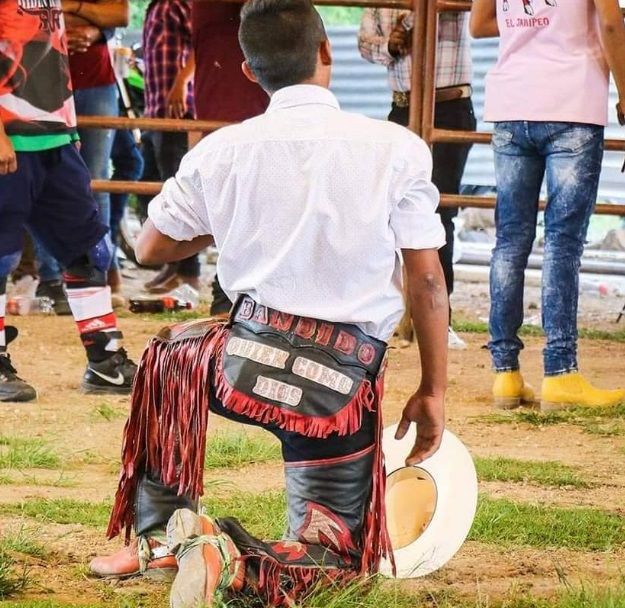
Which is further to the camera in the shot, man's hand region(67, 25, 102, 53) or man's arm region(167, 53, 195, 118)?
man's arm region(167, 53, 195, 118)

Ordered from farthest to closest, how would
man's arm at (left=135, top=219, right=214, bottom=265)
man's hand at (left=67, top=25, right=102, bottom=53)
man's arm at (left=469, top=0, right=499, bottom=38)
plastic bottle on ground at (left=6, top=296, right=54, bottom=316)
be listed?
plastic bottle on ground at (left=6, top=296, right=54, bottom=316) → man's hand at (left=67, top=25, right=102, bottom=53) → man's arm at (left=469, top=0, right=499, bottom=38) → man's arm at (left=135, top=219, right=214, bottom=265)

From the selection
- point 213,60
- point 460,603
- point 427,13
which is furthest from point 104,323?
point 460,603

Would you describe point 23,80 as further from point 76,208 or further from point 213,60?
point 213,60

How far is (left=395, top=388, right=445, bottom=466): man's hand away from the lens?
103 inches

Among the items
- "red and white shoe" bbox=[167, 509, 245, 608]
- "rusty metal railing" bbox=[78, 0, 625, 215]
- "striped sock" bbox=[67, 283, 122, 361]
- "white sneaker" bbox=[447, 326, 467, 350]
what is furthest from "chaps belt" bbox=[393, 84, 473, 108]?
"red and white shoe" bbox=[167, 509, 245, 608]

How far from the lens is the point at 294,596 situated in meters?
2.48

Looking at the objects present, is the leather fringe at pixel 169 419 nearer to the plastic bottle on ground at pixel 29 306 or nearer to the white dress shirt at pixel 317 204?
the white dress shirt at pixel 317 204

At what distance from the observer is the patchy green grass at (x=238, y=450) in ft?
12.7

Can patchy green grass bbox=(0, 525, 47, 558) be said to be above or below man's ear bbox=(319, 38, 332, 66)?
below

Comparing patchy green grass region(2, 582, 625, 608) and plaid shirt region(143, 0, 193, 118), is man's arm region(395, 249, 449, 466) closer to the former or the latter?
patchy green grass region(2, 582, 625, 608)

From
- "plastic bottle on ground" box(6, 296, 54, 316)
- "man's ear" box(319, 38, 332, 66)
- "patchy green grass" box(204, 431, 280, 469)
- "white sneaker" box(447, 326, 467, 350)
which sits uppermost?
"man's ear" box(319, 38, 332, 66)

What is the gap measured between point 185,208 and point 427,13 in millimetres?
3456

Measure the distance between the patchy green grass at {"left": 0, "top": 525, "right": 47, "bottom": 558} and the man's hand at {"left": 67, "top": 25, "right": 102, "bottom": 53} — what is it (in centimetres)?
335

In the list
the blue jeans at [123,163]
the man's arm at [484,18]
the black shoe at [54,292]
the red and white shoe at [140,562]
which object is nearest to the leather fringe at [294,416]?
the red and white shoe at [140,562]
